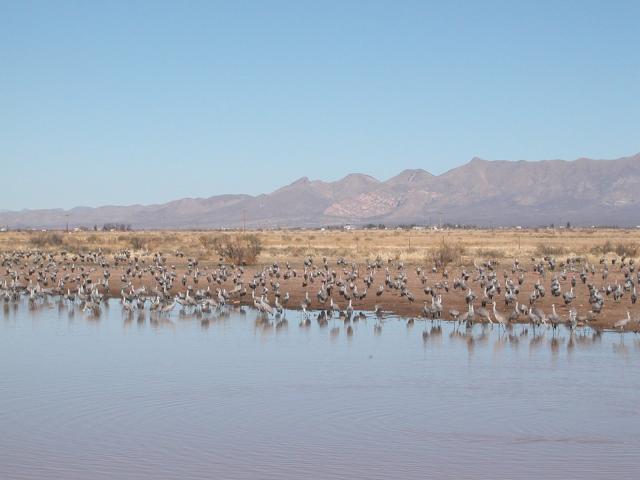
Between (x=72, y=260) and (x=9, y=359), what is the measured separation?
113 ft

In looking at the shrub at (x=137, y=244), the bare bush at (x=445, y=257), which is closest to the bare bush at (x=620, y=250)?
the bare bush at (x=445, y=257)

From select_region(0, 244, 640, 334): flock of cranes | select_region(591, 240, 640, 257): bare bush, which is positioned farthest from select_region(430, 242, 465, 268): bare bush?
select_region(591, 240, 640, 257): bare bush

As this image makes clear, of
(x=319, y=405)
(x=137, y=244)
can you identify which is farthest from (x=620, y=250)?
(x=319, y=405)

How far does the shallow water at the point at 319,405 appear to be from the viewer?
12.5 metres

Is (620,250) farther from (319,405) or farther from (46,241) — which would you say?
(319,405)

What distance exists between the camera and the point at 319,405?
1584 cm

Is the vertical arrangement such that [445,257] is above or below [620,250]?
above

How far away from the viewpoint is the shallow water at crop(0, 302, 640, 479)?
1254 cm

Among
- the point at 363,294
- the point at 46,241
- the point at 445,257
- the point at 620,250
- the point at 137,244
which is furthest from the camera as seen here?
the point at 46,241

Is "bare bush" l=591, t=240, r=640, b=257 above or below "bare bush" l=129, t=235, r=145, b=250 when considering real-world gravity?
below

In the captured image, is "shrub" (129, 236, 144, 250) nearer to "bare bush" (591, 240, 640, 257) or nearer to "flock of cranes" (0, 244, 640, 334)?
"flock of cranes" (0, 244, 640, 334)

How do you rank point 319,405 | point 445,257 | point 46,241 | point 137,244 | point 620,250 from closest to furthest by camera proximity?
point 319,405 < point 445,257 < point 620,250 < point 137,244 < point 46,241

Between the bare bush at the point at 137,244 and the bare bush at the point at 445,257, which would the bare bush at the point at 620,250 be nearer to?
the bare bush at the point at 445,257

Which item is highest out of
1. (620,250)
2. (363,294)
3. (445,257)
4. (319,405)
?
(445,257)
